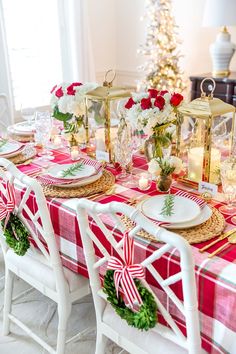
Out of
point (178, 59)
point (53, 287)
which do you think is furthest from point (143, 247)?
point (178, 59)

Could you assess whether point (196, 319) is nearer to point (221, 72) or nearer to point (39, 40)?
point (221, 72)

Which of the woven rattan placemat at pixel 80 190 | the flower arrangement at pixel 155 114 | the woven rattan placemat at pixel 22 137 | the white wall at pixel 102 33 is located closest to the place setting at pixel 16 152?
the woven rattan placemat at pixel 22 137

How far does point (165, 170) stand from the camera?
1.59 m

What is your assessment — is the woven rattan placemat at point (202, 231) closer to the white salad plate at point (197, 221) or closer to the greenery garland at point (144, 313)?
the white salad plate at point (197, 221)

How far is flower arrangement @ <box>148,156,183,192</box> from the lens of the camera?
1593 mm

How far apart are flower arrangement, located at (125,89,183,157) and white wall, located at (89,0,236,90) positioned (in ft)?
8.53

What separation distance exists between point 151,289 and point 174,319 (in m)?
0.11

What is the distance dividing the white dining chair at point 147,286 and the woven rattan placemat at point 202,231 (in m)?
0.07

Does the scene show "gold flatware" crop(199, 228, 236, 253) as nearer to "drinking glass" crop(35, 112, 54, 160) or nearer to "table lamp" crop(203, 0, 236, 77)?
"drinking glass" crop(35, 112, 54, 160)

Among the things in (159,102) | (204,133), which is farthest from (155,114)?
(204,133)

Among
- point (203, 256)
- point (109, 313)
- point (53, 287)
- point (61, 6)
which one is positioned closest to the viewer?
point (203, 256)

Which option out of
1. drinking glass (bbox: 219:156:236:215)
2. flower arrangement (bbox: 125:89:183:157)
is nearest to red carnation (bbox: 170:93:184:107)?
flower arrangement (bbox: 125:89:183:157)

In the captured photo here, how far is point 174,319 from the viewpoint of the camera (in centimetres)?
122

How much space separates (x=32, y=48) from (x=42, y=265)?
2.83 meters
